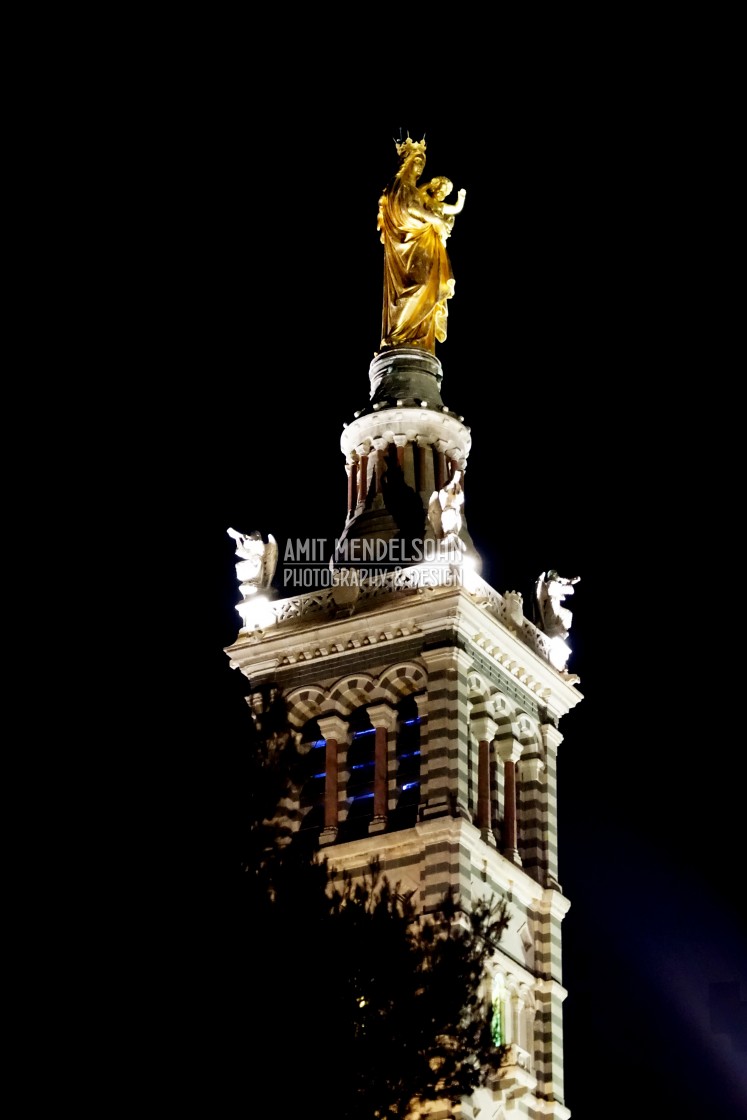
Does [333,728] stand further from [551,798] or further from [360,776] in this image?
[551,798]

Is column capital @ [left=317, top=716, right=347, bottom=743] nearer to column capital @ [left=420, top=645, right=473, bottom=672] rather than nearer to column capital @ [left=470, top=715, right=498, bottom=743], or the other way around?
column capital @ [left=420, top=645, right=473, bottom=672]

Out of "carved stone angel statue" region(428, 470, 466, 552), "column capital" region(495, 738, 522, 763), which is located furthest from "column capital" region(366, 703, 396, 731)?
"carved stone angel statue" region(428, 470, 466, 552)

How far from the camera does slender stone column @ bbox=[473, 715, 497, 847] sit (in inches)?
2299

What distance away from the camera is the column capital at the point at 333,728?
59.5 m

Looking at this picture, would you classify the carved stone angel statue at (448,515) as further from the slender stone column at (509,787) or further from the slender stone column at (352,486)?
the slender stone column at (509,787)

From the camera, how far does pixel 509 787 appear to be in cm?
6003

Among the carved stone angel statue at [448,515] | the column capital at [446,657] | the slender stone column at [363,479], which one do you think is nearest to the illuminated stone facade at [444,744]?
the column capital at [446,657]

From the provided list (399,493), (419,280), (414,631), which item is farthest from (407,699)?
(419,280)

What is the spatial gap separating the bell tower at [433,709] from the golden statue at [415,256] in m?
3.01

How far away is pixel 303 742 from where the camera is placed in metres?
60.4

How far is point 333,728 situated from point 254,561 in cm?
462

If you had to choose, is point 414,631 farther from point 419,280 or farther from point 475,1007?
point 475,1007

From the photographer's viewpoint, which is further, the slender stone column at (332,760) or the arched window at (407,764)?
the slender stone column at (332,760)

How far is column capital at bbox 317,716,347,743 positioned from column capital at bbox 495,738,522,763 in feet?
11.3
